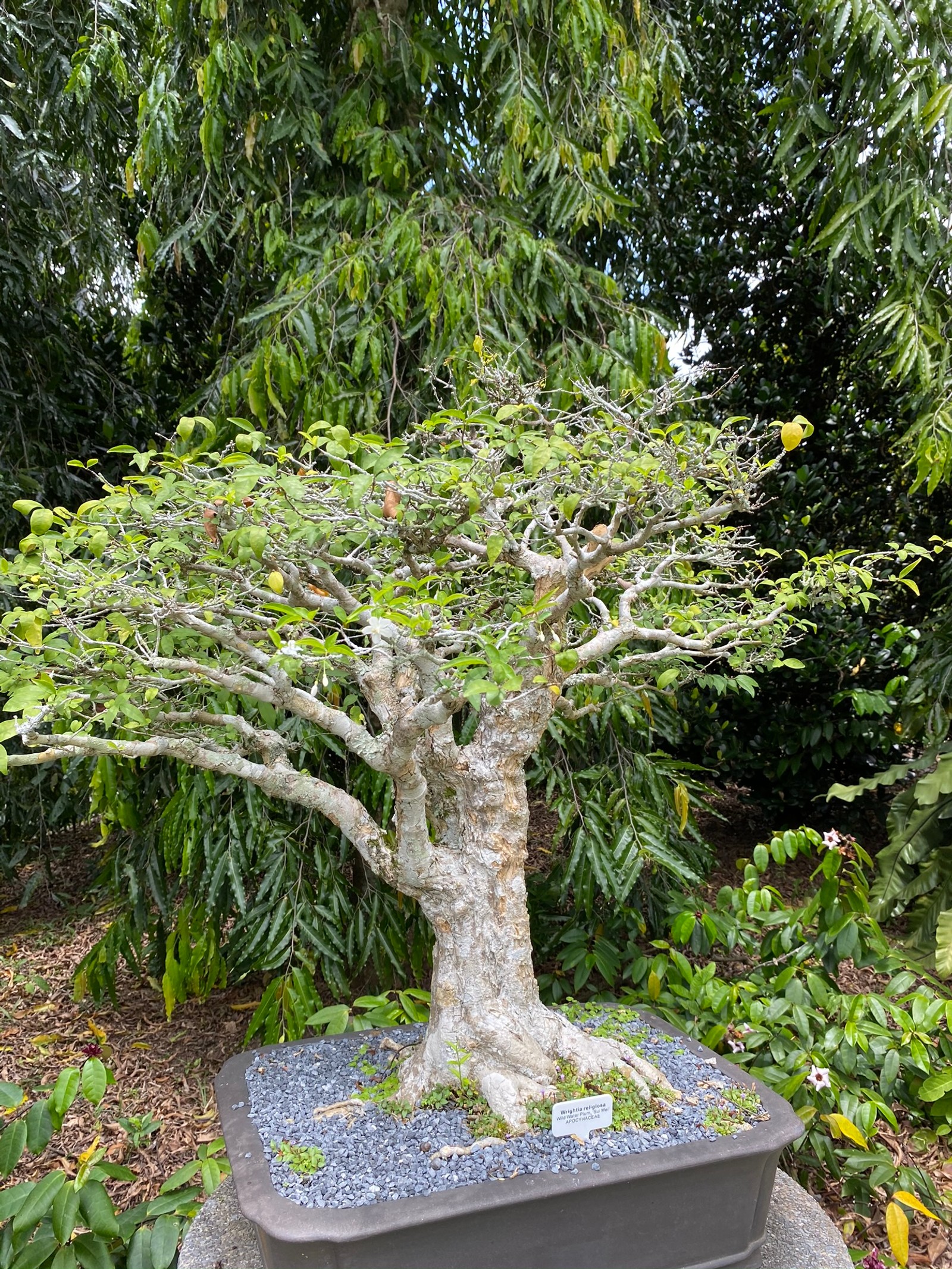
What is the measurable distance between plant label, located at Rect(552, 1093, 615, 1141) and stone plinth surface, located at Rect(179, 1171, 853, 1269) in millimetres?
309

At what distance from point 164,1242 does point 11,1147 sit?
0.87ft

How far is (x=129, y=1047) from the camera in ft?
8.04

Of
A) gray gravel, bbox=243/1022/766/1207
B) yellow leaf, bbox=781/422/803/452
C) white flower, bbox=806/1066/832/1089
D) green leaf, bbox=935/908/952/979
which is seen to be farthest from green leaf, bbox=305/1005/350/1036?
green leaf, bbox=935/908/952/979

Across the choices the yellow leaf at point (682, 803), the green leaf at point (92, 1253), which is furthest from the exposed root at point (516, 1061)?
the yellow leaf at point (682, 803)

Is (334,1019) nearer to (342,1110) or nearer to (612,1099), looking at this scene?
(342,1110)

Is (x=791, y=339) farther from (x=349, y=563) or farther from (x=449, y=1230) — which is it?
(x=449, y=1230)

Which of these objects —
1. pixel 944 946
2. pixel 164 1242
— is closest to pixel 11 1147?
pixel 164 1242

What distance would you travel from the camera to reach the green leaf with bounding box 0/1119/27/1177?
4.29 feet

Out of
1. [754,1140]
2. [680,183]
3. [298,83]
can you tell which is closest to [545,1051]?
[754,1140]

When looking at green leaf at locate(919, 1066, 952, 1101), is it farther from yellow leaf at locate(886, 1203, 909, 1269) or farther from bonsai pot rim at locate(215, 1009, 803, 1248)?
bonsai pot rim at locate(215, 1009, 803, 1248)

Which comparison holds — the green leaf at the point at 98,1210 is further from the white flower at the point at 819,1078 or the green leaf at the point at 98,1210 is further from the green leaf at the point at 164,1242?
the white flower at the point at 819,1078

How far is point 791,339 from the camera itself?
11.9 feet

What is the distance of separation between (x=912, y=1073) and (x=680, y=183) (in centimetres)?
328

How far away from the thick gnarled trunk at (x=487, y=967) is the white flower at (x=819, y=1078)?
337mm
